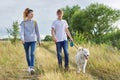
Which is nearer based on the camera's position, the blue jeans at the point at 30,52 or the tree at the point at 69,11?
the blue jeans at the point at 30,52

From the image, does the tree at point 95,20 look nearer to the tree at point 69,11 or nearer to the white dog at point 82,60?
the tree at point 69,11

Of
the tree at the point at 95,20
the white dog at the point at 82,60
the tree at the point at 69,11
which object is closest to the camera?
the white dog at the point at 82,60

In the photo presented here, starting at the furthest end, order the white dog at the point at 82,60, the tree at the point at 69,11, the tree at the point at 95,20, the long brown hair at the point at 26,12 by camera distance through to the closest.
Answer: the tree at the point at 69,11 → the tree at the point at 95,20 → the white dog at the point at 82,60 → the long brown hair at the point at 26,12

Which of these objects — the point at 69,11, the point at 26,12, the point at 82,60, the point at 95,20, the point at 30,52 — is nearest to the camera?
the point at 26,12

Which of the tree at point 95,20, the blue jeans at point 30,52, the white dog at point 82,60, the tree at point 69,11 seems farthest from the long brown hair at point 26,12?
the tree at point 69,11

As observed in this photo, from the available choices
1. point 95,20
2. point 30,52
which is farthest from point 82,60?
point 95,20

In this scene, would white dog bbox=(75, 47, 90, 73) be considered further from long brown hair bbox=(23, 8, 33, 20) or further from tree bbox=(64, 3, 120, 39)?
tree bbox=(64, 3, 120, 39)

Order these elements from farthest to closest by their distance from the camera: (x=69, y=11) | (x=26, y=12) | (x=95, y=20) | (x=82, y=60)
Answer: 1. (x=69, y=11)
2. (x=95, y=20)
3. (x=82, y=60)
4. (x=26, y=12)

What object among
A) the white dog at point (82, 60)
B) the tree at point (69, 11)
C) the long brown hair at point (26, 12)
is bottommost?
the white dog at point (82, 60)

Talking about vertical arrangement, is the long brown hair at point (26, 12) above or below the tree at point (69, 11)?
below

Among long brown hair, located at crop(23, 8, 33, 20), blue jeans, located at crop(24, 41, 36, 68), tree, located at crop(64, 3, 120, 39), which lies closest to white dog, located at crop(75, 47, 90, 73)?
blue jeans, located at crop(24, 41, 36, 68)

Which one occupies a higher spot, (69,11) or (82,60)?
(69,11)

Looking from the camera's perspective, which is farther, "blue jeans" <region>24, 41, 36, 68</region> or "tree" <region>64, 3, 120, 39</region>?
"tree" <region>64, 3, 120, 39</region>

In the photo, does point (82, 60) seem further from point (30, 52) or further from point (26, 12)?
point (26, 12)
